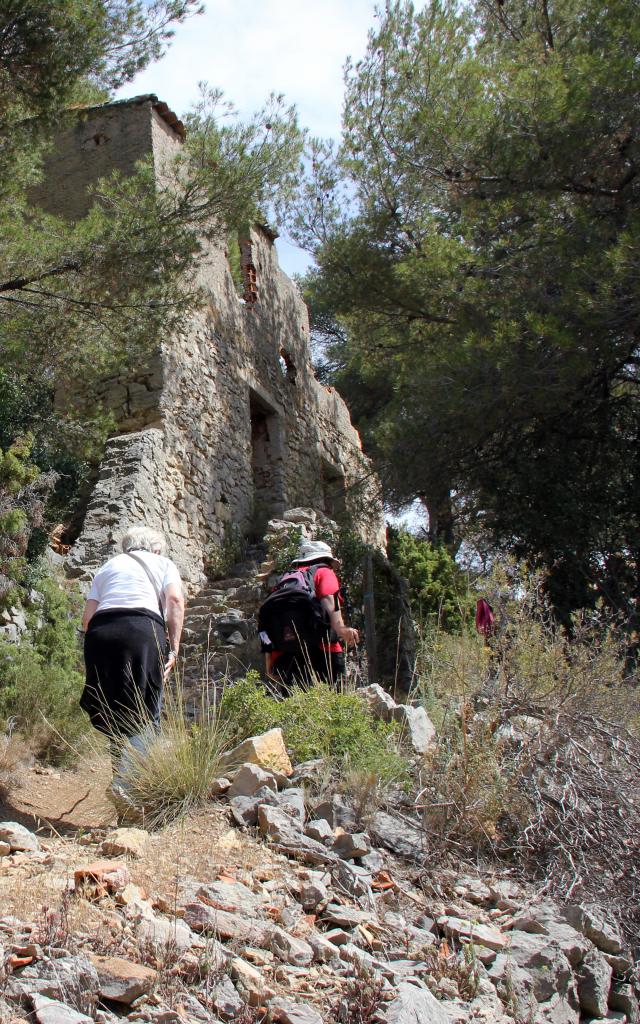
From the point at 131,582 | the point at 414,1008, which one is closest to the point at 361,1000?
the point at 414,1008

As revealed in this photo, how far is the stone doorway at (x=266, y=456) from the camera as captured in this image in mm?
11202

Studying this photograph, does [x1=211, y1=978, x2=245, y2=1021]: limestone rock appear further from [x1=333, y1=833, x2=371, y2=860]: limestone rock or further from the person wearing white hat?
the person wearing white hat

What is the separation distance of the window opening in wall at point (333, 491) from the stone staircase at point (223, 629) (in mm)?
4205

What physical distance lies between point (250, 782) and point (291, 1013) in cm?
129

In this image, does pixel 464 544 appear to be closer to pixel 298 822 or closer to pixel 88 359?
pixel 88 359

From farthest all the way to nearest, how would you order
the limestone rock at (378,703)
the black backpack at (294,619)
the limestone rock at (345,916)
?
the black backpack at (294,619) → the limestone rock at (378,703) → the limestone rock at (345,916)

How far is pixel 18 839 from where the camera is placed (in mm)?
3227

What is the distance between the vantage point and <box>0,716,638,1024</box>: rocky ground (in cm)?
234

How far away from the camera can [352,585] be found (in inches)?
364

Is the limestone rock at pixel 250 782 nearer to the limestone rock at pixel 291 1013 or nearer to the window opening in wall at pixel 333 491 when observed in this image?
the limestone rock at pixel 291 1013

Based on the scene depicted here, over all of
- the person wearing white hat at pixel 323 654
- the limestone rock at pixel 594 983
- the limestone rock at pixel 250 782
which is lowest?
the limestone rock at pixel 594 983

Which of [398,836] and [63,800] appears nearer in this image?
[398,836]

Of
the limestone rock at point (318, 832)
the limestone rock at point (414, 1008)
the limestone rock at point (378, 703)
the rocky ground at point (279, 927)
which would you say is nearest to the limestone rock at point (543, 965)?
the rocky ground at point (279, 927)

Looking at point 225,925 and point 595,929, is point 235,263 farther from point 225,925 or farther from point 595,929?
point 225,925
